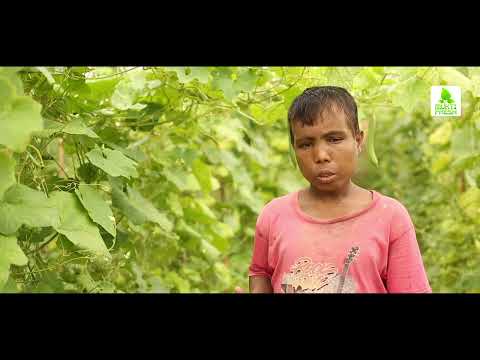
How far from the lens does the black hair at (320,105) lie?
1.78m

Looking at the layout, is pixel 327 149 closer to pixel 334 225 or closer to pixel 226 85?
pixel 334 225

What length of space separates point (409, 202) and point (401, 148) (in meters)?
1.23

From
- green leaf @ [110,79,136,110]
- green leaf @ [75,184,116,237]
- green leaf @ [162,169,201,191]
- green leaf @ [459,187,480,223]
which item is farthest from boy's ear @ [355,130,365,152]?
green leaf @ [459,187,480,223]

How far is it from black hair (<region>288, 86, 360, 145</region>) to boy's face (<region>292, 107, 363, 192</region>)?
1 centimetres

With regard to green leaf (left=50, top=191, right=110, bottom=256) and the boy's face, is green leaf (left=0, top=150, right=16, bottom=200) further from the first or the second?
the boy's face

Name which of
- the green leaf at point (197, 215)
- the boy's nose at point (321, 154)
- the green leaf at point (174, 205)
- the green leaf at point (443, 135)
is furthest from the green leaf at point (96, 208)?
the green leaf at point (443, 135)

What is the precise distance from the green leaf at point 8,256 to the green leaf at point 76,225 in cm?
18

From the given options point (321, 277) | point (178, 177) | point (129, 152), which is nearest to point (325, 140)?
point (321, 277)

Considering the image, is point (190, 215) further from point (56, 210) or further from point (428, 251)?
point (428, 251)

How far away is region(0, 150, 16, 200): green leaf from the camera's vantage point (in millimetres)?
1601

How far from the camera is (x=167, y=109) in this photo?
2834 mm

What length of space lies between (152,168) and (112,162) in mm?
1131

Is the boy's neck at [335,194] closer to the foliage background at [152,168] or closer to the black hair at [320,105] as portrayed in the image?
the black hair at [320,105]
